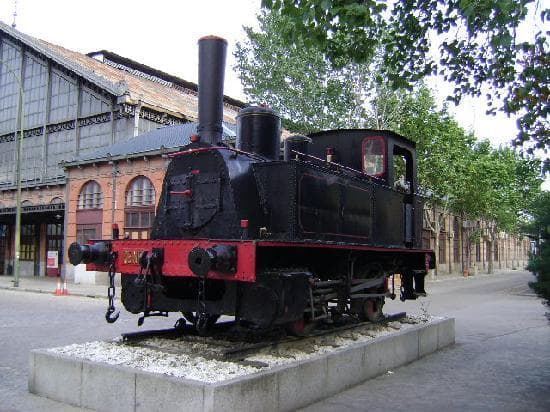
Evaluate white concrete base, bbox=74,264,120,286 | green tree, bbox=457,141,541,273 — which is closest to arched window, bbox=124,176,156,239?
white concrete base, bbox=74,264,120,286

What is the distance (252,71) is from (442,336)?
92.3 ft

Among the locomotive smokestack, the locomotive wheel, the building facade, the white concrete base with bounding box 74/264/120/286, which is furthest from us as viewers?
the building facade

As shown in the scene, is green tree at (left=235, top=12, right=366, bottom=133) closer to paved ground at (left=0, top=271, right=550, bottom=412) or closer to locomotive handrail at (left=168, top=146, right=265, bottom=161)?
paved ground at (left=0, top=271, right=550, bottom=412)

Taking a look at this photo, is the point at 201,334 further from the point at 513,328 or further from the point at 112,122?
the point at 112,122

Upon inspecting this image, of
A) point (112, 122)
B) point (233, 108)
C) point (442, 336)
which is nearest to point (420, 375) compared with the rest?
point (442, 336)

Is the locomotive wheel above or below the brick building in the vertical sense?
below

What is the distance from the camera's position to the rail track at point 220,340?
5.79m

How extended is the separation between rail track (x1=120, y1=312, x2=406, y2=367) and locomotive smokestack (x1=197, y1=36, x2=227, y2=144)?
8.15ft

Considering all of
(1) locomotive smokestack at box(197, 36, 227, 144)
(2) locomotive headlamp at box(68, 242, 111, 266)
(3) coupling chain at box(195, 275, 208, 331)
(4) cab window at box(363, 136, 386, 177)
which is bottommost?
(3) coupling chain at box(195, 275, 208, 331)

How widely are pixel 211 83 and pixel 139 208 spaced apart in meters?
17.6

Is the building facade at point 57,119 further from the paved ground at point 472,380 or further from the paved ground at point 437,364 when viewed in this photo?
the paved ground at point 472,380

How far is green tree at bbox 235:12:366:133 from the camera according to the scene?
1094 inches

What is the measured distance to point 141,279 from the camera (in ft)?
19.9

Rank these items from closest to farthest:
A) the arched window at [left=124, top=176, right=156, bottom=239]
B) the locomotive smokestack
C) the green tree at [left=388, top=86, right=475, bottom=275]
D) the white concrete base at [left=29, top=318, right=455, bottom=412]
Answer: the white concrete base at [left=29, top=318, right=455, bottom=412]
the locomotive smokestack
the arched window at [left=124, top=176, right=156, bottom=239]
the green tree at [left=388, top=86, right=475, bottom=275]
